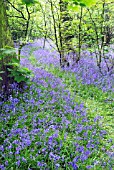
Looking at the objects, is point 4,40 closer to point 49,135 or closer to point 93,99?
point 49,135

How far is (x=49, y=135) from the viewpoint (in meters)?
3.38

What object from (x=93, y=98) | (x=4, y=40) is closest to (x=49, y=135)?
(x=4, y=40)

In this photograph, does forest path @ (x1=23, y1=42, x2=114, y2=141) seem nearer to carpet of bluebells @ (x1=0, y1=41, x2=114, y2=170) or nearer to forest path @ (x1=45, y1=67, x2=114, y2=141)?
forest path @ (x1=45, y1=67, x2=114, y2=141)

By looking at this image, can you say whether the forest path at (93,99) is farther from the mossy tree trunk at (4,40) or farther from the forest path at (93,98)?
the mossy tree trunk at (4,40)

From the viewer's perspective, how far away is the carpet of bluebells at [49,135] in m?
2.81

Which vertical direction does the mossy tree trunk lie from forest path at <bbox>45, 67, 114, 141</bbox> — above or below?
above

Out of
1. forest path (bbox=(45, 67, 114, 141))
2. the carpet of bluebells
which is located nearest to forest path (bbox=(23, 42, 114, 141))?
forest path (bbox=(45, 67, 114, 141))

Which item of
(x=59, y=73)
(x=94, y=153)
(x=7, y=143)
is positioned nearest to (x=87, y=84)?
(x=59, y=73)

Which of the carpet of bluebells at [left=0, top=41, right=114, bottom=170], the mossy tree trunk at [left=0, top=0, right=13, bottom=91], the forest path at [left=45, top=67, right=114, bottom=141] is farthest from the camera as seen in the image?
the forest path at [left=45, top=67, right=114, bottom=141]

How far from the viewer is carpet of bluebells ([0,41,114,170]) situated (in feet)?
9.21

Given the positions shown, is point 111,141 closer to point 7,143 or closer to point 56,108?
point 56,108

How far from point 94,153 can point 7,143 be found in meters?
1.23

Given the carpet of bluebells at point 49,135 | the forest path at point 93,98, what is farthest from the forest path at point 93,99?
the carpet of bluebells at point 49,135

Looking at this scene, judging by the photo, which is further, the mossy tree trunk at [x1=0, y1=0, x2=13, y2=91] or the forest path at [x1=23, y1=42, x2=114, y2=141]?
the forest path at [x1=23, y1=42, x2=114, y2=141]
